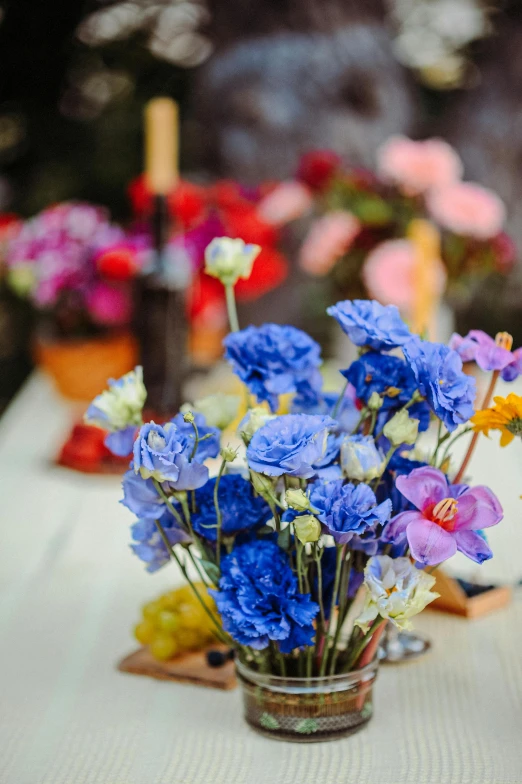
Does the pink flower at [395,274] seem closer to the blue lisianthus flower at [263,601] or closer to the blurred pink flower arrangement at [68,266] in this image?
the blurred pink flower arrangement at [68,266]

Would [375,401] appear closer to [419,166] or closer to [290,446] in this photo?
[290,446]

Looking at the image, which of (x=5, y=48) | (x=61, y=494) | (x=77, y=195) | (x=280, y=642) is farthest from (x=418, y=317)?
(x=5, y=48)

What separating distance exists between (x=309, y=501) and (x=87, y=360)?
130 cm

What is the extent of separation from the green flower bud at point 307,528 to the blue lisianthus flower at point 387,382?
0.38 feet

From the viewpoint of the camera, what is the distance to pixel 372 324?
27.2 inches

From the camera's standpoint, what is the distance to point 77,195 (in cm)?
265

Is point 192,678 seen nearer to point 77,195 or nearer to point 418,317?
point 418,317

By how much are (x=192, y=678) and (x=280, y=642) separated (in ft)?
0.67

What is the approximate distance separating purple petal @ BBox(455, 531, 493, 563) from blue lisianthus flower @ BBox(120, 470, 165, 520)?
0.68 ft

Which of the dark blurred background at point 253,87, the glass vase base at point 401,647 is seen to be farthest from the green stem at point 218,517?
the dark blurred background at point 253,87

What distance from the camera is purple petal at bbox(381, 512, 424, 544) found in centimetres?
66

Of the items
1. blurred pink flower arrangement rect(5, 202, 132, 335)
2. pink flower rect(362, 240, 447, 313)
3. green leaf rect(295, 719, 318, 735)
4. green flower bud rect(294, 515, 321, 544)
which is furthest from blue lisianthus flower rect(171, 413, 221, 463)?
blurred pink flower arrangement rect(5, 202, 132, 335)

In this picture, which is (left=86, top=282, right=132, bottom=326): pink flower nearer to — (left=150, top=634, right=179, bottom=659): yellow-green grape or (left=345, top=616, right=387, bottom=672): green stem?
(left=150, top=634, right=179, bottom=659): yellow-green grape

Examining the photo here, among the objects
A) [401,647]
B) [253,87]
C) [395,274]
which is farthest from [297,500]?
[253,87]
